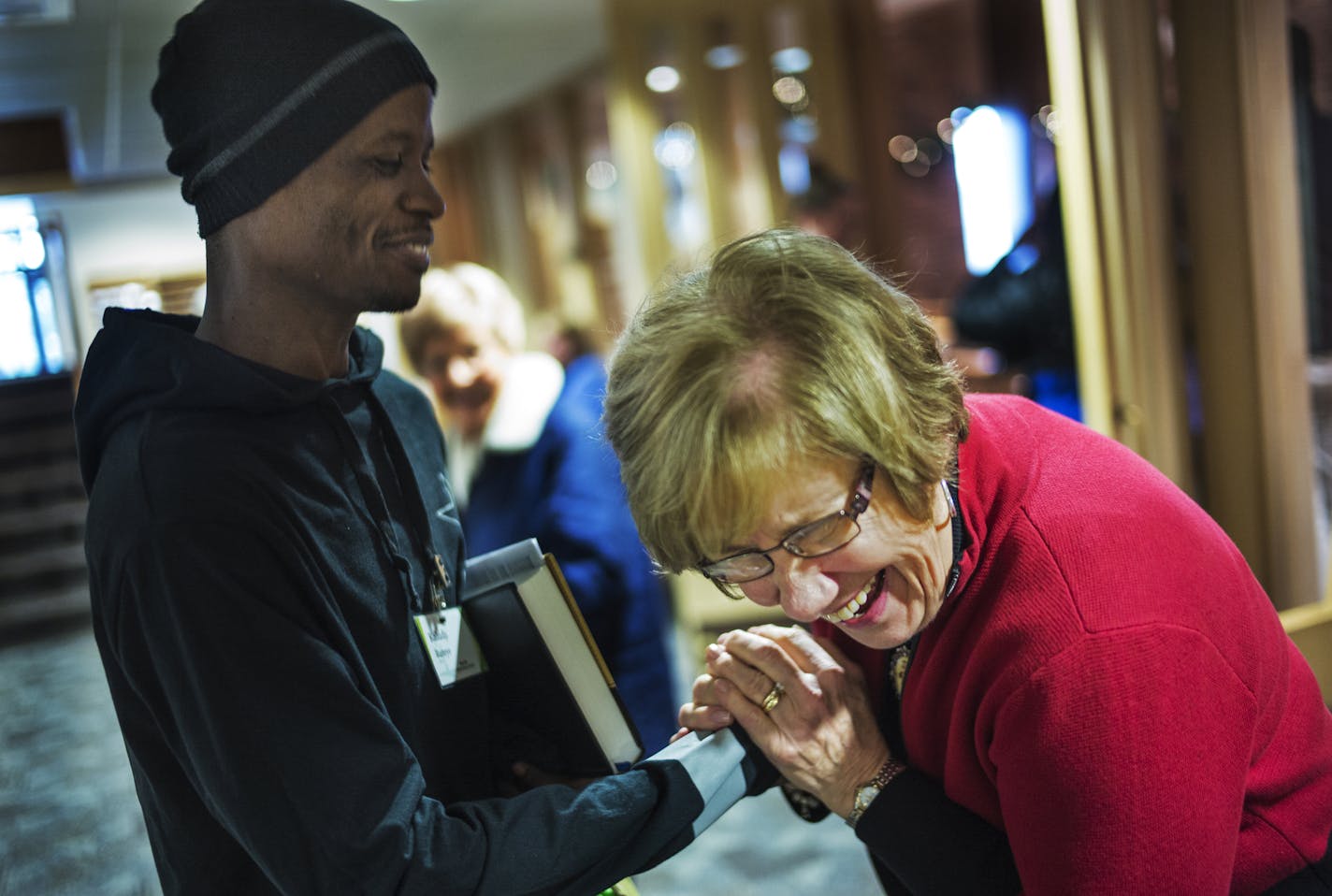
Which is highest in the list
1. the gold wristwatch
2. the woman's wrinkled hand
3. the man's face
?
the man's face

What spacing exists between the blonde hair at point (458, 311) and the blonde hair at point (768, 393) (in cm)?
176

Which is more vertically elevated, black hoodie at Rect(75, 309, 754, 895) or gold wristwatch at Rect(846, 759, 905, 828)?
black hoodie at Rect(75, 309, 754, 895)

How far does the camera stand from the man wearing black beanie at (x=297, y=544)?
1.02m

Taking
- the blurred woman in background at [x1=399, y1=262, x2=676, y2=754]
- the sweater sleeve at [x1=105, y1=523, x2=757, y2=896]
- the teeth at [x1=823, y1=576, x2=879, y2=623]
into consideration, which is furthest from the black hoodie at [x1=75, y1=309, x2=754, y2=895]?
the blurred woman in background at [x1=399, y1=262, x2=676, y2=754]

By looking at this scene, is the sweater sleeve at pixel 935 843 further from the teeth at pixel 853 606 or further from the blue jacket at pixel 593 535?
the blue jacket at pixel 593 535

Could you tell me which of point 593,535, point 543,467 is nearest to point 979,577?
point 593,535

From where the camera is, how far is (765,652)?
1349 mm

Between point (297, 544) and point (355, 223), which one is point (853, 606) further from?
point (355, 223)

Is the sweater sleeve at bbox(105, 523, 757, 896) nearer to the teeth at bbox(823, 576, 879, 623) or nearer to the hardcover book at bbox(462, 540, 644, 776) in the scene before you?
the hardcover book at bbox(462, 540, 644, 776)

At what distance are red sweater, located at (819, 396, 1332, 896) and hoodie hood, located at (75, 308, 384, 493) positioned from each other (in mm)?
722

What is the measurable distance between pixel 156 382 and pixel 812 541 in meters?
0.67

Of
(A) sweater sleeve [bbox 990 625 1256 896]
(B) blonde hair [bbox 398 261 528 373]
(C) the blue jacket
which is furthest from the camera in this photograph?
(B) blonde hair [bbox 398 261 528 373]

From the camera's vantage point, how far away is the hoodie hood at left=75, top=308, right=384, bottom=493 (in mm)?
1110

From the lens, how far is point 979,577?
1.15m
